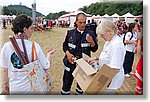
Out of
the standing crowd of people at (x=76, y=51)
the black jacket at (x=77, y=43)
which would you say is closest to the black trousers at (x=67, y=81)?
the standing crowd of people at (x=76, y=51)

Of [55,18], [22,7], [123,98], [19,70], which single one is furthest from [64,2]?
[123,98]

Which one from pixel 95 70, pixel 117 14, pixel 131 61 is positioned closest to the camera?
pixel 95 70

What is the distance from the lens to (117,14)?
1.67 meters

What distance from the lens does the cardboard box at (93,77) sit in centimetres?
144

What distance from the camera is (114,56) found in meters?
1.37

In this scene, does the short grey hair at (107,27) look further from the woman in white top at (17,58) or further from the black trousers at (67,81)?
the black trousers at (67,81)

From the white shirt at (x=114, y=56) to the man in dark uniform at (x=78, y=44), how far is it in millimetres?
210

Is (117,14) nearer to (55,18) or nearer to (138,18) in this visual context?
(138,18)

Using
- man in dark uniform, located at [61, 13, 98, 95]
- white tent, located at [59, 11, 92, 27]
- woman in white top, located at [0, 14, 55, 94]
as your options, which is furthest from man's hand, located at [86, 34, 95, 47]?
woman in white top, located at [0, 14, 55, 94]

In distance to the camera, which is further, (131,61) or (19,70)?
(131,61)

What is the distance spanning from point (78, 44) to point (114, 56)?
0.42 m

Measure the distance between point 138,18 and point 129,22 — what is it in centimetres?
7

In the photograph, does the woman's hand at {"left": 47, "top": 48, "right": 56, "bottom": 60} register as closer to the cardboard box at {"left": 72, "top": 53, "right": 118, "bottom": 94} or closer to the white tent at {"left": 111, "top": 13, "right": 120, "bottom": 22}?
the cardboard box at {"left": 72, "top": 53, "right": 118, "bottom": 94}

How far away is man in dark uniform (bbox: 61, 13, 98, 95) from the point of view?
66.4 inches
